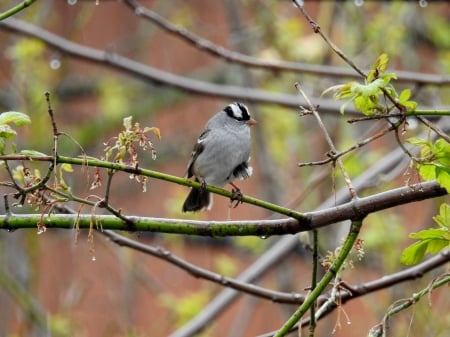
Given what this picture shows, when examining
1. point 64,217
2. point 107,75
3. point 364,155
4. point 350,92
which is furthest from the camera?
point 107,75

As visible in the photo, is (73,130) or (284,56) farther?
(73,130)

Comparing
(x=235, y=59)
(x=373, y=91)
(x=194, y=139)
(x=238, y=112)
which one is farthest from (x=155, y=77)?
(x=194, y=139)

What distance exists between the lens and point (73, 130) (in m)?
5.39

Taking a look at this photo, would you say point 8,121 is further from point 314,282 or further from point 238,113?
point 238,113

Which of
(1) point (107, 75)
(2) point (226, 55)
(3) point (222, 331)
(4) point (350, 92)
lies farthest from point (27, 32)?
(3) point (222, 331)

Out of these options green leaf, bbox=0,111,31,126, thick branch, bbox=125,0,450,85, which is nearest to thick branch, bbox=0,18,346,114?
thick branch, bbox=125,0,450,85

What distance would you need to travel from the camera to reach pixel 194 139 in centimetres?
523

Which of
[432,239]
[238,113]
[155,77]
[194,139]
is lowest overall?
[432,239]

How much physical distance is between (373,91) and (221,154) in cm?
147

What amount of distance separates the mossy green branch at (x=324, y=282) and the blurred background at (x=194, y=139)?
907mm

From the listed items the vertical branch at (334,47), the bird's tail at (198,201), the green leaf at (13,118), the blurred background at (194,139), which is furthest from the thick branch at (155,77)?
the green leaf at (13,118)

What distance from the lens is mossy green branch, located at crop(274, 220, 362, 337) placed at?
1.38 metres

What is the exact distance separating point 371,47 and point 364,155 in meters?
0.67

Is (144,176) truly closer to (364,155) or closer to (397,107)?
(397,107)
